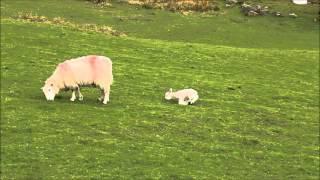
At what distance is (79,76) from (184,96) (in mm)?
4096

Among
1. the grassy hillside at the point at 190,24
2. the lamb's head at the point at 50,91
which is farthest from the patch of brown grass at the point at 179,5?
the lamb's head at the point at 50,91

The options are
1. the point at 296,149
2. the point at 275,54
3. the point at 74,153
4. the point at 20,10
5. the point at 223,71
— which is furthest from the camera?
the point at 20,10

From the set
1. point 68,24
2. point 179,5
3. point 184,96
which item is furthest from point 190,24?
point 184,96

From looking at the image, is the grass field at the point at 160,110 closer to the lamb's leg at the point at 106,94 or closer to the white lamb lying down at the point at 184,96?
the lamb's leg at the point at 106,94

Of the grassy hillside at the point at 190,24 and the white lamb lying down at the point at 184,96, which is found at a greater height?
the grassy hillside at the point at 190,24

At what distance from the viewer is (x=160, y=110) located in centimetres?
2119

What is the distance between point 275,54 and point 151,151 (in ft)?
69.5

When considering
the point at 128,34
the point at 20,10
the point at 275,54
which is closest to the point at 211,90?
the point at 275,54

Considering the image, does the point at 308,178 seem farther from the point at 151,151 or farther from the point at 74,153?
the point at 74,153

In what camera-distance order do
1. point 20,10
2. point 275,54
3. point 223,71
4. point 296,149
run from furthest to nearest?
point 20,10
point 275,54
point 223,71
point 296,149

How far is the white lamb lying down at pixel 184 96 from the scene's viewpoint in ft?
73.6

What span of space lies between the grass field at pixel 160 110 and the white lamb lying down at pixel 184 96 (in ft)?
1.33

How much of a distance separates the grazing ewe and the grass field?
1.77 ft

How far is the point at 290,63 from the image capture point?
112 feet
